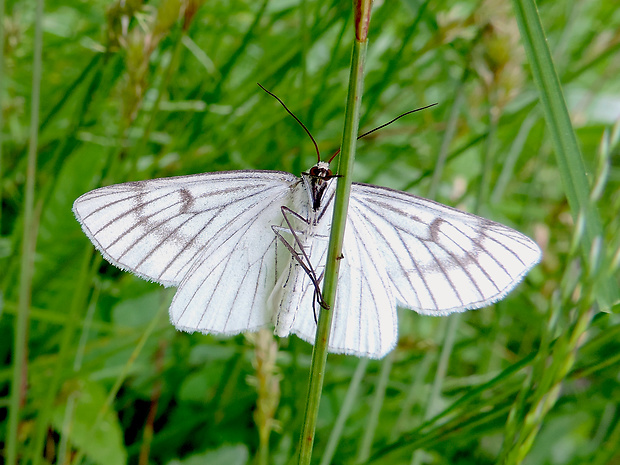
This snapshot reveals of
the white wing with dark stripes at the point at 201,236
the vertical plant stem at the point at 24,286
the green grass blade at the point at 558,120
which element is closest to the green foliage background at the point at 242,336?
the vertical plant stem at the point at 24,286

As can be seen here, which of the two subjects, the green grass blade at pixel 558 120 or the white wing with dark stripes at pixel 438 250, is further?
the white wing with dark stripes at pixel 438 250

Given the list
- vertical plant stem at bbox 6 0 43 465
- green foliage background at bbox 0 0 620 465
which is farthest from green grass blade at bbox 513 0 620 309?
vertical plant stem at bbox 6 0 43 465

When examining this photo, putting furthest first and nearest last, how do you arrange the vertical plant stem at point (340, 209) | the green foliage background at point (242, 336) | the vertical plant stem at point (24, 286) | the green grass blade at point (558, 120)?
the green foliage background at point (242, 336) → the vertical plant stem at point (24, 286) → the green grass blade at point (558, 120) → the vertical plant stem at point (340, 209)

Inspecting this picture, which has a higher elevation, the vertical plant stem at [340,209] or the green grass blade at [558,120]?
the green grass blade at [558,120]

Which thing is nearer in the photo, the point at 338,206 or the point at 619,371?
the point at 338,206

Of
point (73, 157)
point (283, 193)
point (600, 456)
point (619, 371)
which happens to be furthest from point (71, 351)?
point (619, 371)

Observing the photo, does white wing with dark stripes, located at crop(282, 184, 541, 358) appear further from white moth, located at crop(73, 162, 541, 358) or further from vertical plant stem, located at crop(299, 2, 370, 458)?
vertical plant stem, located at crop(299, 2, 370, 458)

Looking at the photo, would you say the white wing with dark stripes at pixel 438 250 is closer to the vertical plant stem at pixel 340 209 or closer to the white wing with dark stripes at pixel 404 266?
the white wing with dark stripes at pixel 404 266

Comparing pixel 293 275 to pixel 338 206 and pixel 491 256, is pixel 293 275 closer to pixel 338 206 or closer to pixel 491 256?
pixel 491 256

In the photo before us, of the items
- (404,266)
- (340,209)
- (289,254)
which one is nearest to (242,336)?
(289,254)
